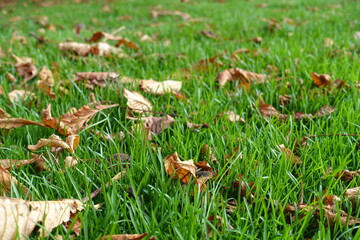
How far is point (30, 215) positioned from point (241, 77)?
62.2 inches

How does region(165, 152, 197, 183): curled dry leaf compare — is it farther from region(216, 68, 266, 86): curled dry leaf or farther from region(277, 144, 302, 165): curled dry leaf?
region(216, 68, 266, 86): curled dry leaf

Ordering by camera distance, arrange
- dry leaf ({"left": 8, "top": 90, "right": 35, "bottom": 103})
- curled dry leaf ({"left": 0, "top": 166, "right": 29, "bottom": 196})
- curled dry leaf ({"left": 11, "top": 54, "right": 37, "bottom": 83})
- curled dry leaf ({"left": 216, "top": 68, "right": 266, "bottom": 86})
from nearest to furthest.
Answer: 1. curled dry leaf ({"left": 0, "top": 166, "right": 29, "bottom": 196})
2. dry leaf ({"left": 8, "top": 90, "right": 35, "bottom": 103})
3. curled dry leaf ({"left": 216, "top": 68, "right": 266, "bottom": 86})
4. curled dry leaf ({"left": 11, "top": 54, "right": 37, "bottom": 83})

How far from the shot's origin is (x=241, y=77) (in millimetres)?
2309

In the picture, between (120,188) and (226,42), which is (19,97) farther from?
(226,42)

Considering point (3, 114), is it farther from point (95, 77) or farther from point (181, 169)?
point (181, 169)

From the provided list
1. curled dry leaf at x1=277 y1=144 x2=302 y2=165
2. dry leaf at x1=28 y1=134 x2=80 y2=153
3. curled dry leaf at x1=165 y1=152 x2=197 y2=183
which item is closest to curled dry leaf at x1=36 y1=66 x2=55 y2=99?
dry leaf at x1=28 y1=134 x2=80 y2=153

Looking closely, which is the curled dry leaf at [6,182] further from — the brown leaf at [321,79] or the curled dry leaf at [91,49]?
the curled dry leaf at [91,49]

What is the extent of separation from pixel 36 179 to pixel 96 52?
186cm

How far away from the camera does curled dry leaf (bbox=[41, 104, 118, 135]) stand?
5.37ft

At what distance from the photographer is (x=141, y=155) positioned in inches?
52.5

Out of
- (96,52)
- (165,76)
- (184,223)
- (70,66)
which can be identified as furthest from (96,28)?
(184,223)

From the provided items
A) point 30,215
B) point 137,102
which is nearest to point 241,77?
point 137,102

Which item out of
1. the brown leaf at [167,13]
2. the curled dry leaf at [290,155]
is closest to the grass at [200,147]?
the curled dry leaf at [290,155]

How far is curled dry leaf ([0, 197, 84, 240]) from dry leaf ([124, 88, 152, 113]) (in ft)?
2.57
